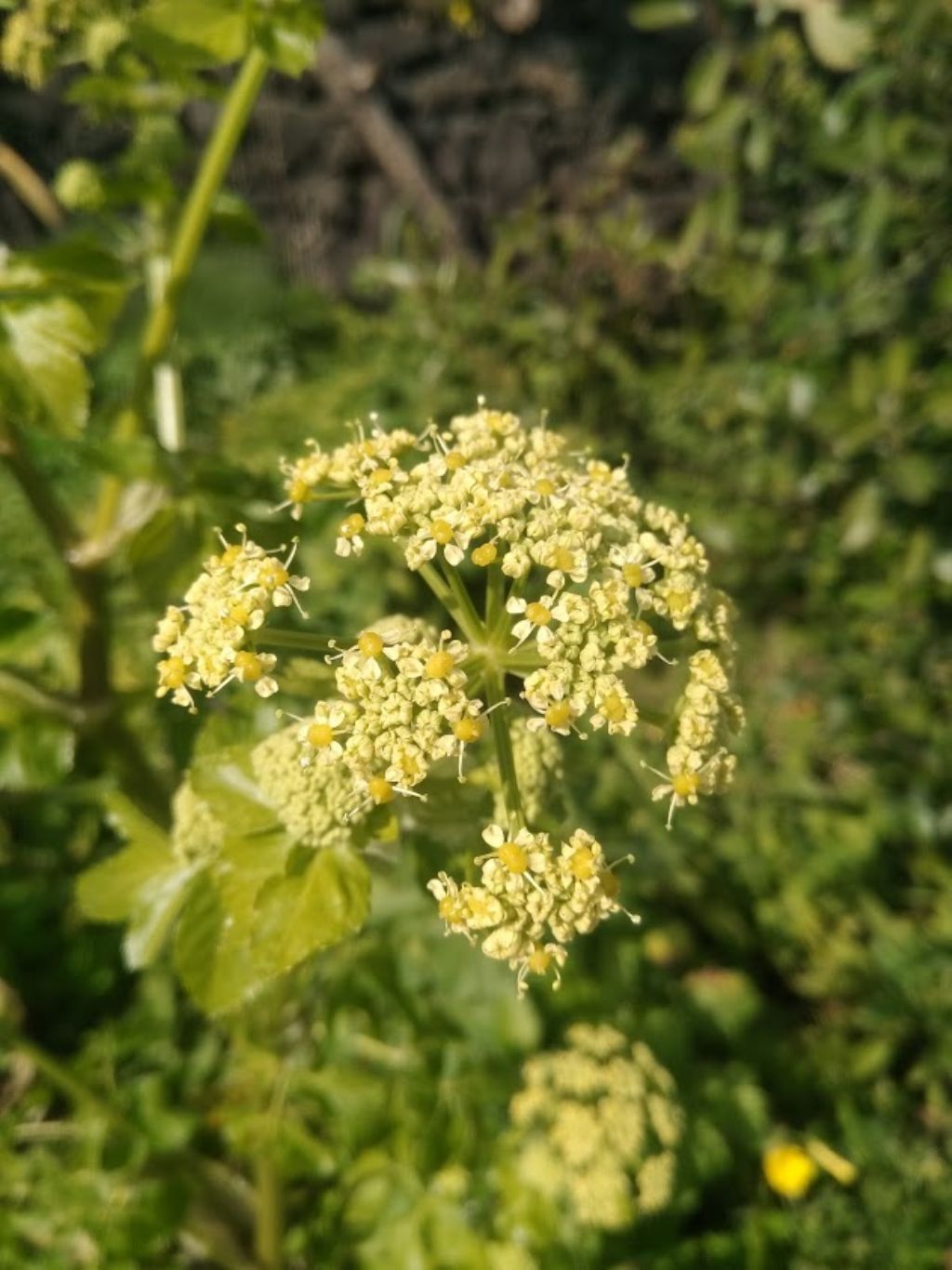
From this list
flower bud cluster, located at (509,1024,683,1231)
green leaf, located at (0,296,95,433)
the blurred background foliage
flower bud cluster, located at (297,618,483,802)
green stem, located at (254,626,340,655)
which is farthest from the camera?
flower bud cluster, located at (509,1024,683,1231)

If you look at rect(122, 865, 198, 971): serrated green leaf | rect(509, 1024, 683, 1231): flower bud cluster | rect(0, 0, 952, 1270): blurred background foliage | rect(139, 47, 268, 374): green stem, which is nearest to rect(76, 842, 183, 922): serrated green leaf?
rect(122, 865, 198, 971): serrated green leaf

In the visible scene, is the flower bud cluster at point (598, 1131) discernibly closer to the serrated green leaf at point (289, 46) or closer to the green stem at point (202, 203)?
the green stem at point (202, 203)

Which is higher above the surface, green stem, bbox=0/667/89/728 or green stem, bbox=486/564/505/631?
green stem, bbox=486/564/505/631

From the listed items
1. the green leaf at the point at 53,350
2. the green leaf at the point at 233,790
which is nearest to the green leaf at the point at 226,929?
the green leaf at the point at 233,790

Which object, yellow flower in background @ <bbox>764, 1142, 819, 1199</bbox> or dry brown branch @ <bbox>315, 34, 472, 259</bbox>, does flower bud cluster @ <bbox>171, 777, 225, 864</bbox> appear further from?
dry brown branch @ <bbox>315, 34, 472, 259</bbox>

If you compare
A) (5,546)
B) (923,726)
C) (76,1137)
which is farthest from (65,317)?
(5,546)
